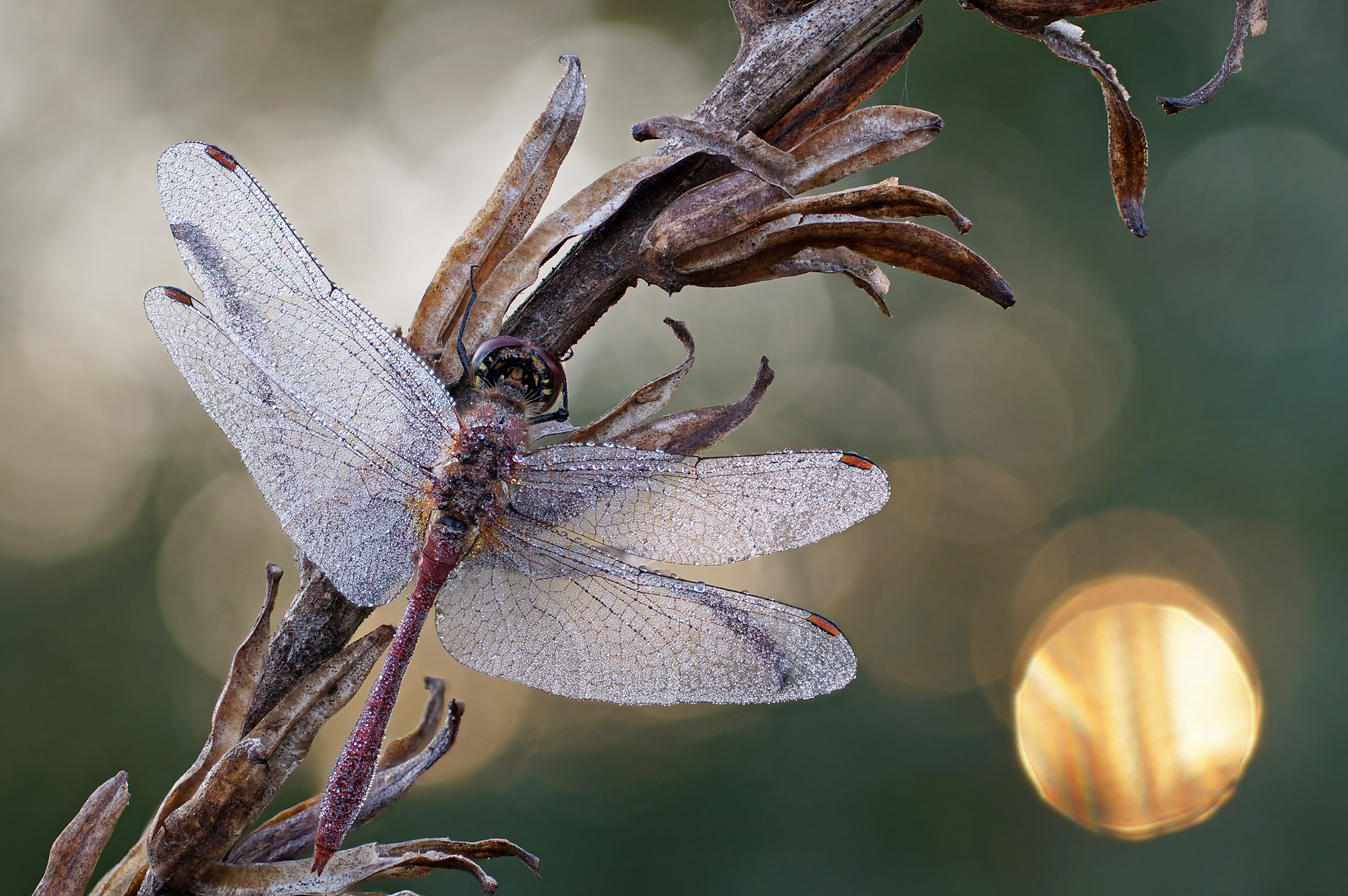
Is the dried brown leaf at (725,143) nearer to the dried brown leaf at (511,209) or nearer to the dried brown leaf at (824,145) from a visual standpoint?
the dried brown leaf at (824,145)

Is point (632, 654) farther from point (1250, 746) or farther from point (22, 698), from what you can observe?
point (22, 698)

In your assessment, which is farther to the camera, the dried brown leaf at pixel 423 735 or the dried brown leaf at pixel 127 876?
the dried brown leaf at pixel 423 735

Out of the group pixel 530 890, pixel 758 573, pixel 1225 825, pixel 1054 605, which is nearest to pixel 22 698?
pixel 530 890

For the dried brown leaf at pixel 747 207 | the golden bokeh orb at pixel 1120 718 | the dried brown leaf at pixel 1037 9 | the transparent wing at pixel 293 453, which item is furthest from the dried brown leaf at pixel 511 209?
the golden bokeh orb at pixel 1120 718

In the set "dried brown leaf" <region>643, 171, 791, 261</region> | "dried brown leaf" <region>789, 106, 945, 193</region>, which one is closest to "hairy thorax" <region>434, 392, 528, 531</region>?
"dried brown leaf" <region>643, 171, 791, 261</region>

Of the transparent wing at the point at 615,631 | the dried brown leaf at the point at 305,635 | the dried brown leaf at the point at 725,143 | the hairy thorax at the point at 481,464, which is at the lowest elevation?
the dried brown leaf at the point at 305,635

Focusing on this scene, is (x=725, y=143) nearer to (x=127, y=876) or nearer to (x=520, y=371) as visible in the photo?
(x=520, y=371)

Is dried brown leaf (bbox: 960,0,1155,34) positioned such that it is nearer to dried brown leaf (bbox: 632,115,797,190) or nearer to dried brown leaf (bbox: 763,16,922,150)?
dried brown leaf (bbox: 763,16,922,150)
